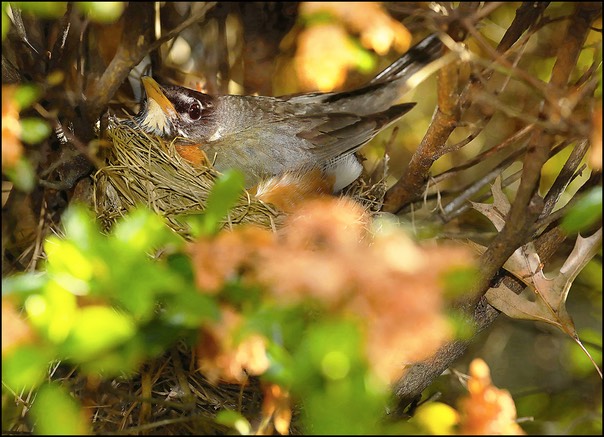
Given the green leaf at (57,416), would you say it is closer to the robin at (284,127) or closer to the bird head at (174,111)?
the robin at (284,127)

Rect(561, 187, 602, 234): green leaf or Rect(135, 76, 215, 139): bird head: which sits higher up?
Rect(561, 187, 602, 234): green leaf

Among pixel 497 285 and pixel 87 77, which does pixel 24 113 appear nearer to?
pixel 87 77

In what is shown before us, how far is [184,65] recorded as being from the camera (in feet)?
10.3

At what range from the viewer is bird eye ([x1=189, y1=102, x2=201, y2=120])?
2.86 metres

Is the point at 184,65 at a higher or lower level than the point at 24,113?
lower

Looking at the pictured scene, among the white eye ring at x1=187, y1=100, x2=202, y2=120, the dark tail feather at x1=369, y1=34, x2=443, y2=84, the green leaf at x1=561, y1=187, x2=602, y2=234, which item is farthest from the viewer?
the white eye ring at x1=187, y1=100, x2=202, y2=120

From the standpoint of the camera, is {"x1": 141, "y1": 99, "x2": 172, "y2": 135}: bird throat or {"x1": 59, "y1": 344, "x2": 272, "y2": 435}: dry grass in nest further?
{"x1": 141, "y1": 99, "x2": 172, "y2": 135}: bird throat

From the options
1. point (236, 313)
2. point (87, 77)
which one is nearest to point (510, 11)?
point (87, 77)

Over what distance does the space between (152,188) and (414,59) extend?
3.47ft

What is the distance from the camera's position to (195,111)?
2.87 meters

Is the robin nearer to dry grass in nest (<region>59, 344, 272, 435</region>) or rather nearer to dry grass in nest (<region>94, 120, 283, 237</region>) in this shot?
dry grass in nest (<region>94, 120, 283, 237</region>)

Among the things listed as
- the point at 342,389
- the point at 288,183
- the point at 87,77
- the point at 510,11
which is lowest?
the point at 288,183

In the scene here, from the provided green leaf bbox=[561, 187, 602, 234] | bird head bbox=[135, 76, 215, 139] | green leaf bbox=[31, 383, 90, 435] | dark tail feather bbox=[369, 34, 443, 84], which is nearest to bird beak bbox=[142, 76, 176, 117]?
bird head bbox=[135, 76, 215, 139]

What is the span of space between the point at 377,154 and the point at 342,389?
237cm
